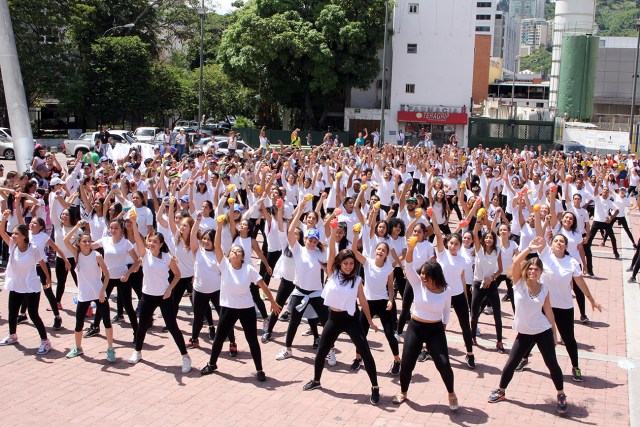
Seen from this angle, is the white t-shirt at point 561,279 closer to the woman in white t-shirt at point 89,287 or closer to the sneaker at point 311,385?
the sneaker at point 311,385

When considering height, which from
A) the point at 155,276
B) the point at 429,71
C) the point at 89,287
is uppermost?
the point at 429,71

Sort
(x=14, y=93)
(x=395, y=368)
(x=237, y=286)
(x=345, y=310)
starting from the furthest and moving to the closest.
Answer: (x=14, y=93)
(x=395, y=368)
(x=237, y=286)
(x=345, y=310)

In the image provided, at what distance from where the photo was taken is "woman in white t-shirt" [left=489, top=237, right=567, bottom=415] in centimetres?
692

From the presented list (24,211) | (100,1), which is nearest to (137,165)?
(24,211)

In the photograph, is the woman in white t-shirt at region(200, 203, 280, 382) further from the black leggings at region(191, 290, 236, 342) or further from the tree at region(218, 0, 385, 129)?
the tree at region(218, 0, 385, 129)

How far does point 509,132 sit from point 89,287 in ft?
121

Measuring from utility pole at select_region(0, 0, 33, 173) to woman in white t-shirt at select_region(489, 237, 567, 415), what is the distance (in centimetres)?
1286

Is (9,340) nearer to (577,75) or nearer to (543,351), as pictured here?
(543,351)

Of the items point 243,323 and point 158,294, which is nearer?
point 243,323

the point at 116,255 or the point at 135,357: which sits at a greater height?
the point at 116,255

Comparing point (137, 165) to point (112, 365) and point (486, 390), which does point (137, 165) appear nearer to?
point (112, 365)

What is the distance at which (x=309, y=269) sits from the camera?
8273 millimetres

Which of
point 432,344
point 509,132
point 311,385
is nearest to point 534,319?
point 432,344

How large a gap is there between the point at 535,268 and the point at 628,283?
22.2ft
